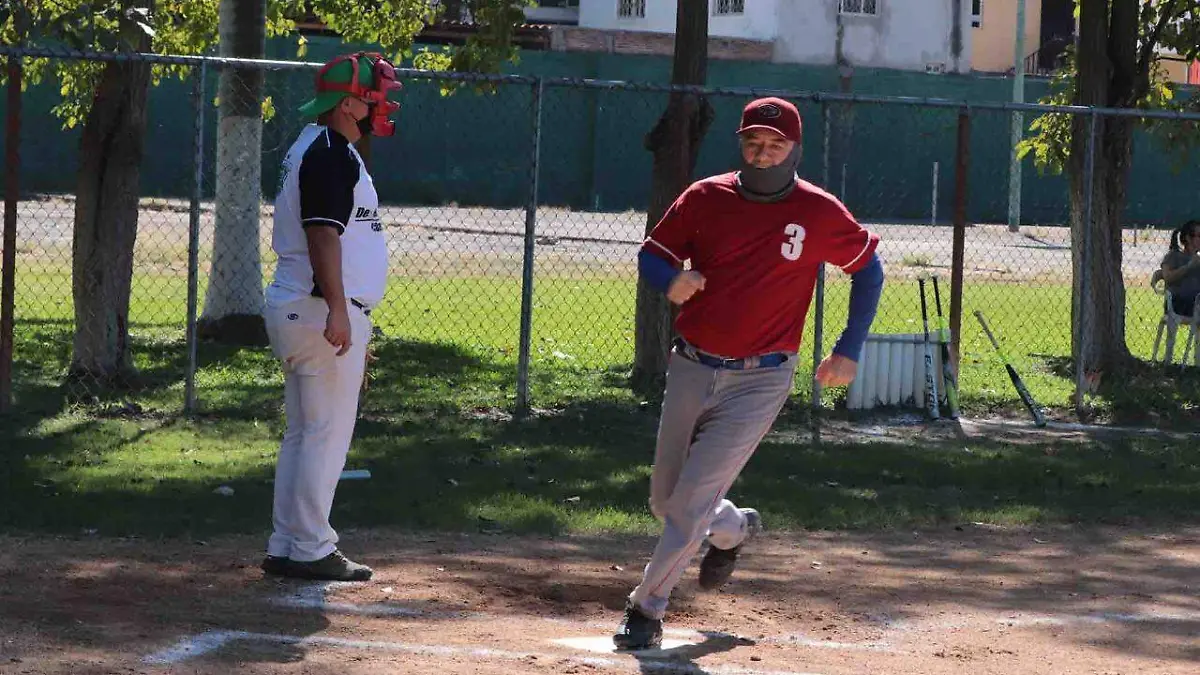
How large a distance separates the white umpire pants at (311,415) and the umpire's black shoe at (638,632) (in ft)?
4.42

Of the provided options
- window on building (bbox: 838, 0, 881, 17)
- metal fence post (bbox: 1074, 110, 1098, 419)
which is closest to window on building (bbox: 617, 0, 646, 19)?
window on building (bbox: 838, 0, 881, 17)

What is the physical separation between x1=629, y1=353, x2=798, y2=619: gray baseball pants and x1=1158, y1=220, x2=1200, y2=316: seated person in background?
10117mm

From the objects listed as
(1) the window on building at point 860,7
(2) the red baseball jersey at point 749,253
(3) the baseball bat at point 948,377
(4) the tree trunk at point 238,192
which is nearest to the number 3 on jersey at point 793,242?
(2) the red baseball jersey at point 749,253

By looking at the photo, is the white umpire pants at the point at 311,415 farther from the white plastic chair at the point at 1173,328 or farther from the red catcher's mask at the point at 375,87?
the white plastic chair at the point at 1173,328

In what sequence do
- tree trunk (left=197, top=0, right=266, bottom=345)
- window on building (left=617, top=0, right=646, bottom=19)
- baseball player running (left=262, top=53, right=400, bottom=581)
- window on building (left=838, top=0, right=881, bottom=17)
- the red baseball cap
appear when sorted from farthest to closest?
window on building (left=617, top=0, right=646, bottom=19)
window on building (left=838, top=0, right=881, bottom=17)
tree trunk (left=197, top=0, right=266, bottom=345)
baseball player running (left=262, top=53, right=400, bottom=581)
the red baseball cap

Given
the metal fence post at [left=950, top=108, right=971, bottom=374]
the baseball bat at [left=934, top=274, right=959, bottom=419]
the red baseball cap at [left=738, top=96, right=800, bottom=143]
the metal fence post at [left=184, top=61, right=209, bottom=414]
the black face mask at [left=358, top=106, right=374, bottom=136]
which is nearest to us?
the red baseball cap at [left=738, top=96, right=800, bottom=143]

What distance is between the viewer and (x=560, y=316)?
1717 cm

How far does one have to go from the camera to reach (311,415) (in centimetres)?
632

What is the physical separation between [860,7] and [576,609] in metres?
40.2

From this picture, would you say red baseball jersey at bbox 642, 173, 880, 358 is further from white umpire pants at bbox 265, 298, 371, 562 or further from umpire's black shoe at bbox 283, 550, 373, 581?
umpire's black shoe at bbox 283, 550, 373, 581

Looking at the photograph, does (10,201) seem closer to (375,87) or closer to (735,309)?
(375,87)

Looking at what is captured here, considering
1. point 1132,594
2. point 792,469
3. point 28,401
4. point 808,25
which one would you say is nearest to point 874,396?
point 792,469

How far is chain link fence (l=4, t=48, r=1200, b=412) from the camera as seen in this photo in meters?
11.2

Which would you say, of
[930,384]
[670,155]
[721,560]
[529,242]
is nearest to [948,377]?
[930,384]
